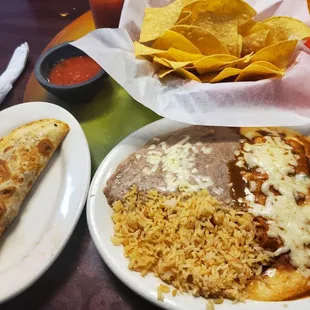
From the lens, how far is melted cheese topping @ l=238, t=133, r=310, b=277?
1.33 metres

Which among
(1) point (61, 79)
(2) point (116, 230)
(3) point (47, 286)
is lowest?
(3) point (47, 286)

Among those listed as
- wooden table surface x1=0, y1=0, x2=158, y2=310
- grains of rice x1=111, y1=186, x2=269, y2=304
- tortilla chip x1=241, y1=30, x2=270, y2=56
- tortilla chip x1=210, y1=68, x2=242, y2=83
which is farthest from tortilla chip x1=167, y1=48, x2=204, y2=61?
wooden table surface x1=0, y1=0, x2=158, y2=310

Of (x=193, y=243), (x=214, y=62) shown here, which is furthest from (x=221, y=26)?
(x=193, y=243)

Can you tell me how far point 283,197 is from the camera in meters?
1.42

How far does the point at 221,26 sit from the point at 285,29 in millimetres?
317

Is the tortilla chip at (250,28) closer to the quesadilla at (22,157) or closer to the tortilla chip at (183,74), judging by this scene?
the tortilla chip at (183,74)

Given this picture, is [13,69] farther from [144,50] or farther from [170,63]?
[170,63]

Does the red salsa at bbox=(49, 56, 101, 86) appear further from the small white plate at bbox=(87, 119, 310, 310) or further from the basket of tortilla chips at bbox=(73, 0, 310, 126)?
the small white plate at bbox=(87, 119, 310, 310)

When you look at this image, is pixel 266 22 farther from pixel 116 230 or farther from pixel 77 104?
pixel 116 230

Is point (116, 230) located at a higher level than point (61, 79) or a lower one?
lower

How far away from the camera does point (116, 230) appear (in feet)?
4.88

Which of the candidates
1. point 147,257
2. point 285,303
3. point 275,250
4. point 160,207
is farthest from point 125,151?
point 285,303

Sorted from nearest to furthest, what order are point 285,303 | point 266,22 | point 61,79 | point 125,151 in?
point 285,303 < point 125,151 < point 266,22 < point 61,79

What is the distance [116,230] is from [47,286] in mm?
333
